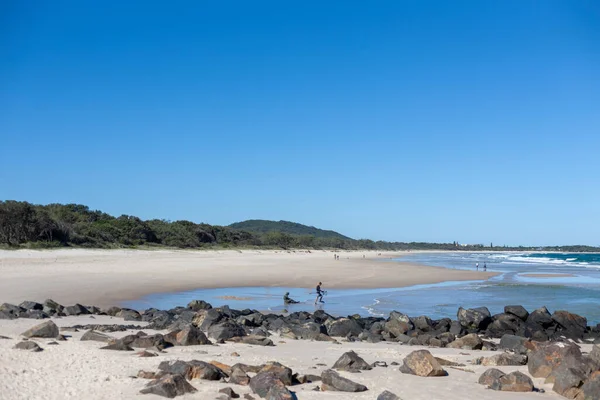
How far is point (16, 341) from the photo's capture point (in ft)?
35.1

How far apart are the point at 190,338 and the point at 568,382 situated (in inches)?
304

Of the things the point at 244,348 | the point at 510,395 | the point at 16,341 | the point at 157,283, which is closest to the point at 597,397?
the point at 510,395

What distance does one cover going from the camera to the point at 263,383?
8055 millimetres

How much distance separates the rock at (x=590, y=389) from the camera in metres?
8.02

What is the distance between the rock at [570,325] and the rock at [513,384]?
878 cm

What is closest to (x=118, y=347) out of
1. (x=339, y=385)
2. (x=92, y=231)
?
(x=339, y=385)

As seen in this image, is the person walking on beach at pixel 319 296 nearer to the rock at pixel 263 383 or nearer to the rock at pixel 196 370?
the rock at pixel 196 370

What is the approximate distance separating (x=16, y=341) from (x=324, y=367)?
6.44 m

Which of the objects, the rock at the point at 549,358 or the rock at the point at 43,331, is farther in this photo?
the rock at the point at 43,331

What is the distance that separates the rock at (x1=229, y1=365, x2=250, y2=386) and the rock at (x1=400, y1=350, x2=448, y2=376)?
3.13 m

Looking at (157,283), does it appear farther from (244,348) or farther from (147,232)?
(147,232)

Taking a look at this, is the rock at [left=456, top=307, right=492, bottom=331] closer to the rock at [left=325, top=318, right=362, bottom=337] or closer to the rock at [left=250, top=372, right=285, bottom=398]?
the rock at [left=325, top=318, right=362, bottom=337]

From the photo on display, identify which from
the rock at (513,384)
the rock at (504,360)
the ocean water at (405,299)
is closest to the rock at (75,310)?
the ocean water at (405,299)

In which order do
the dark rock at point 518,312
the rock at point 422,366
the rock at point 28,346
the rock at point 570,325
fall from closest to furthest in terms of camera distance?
the rock at point 422,366 < the rock at point 28,346 < the rock at point 570,325 < the dark rock at point 518,312
